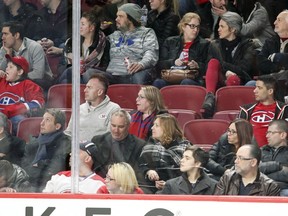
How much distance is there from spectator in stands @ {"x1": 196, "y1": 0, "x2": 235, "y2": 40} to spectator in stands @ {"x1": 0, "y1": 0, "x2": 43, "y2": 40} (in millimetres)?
702

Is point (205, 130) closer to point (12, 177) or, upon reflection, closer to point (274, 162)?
point (274, 162)

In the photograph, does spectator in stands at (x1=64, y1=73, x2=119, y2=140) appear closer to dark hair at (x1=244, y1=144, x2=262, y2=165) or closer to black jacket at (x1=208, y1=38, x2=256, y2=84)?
black jacket at (x1=208, y1=38, x2=256, y2=84)

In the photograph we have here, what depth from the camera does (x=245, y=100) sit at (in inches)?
217

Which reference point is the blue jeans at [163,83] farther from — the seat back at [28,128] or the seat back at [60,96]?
the seat back at [28,128]

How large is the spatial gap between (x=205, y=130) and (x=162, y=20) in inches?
20.6

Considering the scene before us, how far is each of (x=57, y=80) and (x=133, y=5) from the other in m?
0.47

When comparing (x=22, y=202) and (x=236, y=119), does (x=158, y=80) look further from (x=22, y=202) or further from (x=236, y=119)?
(x=22, y=202)

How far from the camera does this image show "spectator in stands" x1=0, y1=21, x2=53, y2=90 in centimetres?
562

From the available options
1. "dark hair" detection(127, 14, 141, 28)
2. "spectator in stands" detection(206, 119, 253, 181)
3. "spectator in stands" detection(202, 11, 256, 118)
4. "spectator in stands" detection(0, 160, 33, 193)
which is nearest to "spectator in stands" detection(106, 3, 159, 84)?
"dark hair" detection(127, 14, 141, 28)

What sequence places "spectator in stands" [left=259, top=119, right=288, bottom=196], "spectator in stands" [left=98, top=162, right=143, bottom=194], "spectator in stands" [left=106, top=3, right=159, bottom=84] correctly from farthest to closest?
"spectator in stands" [left=106, top=3, right=159, bottom=84] → "spectator in stands" [left=98, top=162, right=143, bottom=194] → "spectator in stands" [left=259, top=119, right=288, bottom=196]

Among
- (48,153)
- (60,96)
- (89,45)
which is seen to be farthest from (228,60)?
(48,153)

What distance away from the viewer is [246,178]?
5438mm

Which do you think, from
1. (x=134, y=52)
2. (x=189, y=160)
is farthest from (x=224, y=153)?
(x=134, y=52)

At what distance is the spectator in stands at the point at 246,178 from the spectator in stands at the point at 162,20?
2.00 feet
